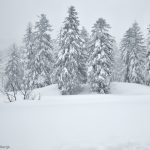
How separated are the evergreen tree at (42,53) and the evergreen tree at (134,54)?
14.6 metres

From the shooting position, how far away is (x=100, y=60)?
23.4 metres

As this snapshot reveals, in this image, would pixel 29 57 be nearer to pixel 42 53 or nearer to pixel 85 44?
pixel 42 53

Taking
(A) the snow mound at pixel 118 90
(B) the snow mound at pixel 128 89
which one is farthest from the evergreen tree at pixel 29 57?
(B) the snow mound at pixel 128 89

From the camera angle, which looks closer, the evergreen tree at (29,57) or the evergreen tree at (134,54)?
the evergreen tree at (29,57)

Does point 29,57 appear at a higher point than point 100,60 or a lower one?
higher

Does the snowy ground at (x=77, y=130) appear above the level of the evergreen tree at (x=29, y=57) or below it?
below

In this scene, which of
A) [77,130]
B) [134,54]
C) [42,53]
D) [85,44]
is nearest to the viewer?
Result: [77,130]

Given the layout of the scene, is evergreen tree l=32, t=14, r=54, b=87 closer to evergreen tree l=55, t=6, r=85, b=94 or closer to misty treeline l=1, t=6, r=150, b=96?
misty treeline l=1, t=6, r=150, b=96

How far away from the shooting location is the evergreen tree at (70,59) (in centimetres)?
2342

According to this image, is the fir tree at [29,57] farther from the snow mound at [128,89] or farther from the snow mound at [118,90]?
the snow mound at [128,89]

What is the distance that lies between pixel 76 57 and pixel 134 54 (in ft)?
39.3

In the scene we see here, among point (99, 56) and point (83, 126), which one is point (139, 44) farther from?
point (83, 126)

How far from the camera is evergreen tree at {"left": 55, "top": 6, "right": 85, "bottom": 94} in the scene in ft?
76.8

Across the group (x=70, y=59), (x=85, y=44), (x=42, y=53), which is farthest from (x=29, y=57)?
(x=85, y=44)
